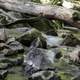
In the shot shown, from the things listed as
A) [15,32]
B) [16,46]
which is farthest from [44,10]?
[16,46]

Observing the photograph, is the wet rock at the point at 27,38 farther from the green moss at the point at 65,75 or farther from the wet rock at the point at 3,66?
the green moss at the point at 65,75

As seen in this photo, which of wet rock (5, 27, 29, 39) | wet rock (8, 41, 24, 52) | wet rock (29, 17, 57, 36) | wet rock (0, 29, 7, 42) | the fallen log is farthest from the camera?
wet rock (29, 17, 57, 36)

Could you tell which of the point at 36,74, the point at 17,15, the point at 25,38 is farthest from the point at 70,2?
the point at 36,74

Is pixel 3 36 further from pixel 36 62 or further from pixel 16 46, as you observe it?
pixel 36 62

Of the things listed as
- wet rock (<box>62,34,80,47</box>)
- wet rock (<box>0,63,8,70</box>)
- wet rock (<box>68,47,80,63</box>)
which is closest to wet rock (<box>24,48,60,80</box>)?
wet rock (<box>0,63,8,70</box>)

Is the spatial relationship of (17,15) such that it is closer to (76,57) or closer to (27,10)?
(27,10)

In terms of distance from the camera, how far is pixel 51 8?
786 cm

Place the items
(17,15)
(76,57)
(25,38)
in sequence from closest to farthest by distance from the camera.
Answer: (76,57) → (25,38) → (17,15)

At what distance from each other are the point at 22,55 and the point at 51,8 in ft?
9.72

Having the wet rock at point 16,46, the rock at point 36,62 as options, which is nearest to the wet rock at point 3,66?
the rock at point 36,62

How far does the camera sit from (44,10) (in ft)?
26.2

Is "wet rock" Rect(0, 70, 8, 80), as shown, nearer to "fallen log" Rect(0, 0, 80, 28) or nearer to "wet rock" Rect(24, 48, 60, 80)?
"wet rock" Rect(24, 48, 60, 80)

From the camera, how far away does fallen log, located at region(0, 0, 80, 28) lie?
24.2 ft

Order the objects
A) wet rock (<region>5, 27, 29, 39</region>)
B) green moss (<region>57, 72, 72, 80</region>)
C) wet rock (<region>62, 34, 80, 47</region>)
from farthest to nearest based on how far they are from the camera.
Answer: wet rock (<region>5, 27, 29, 39</region>) < wet rock (<region>62, 34, 80, 47</region>) < green moss (<region>57, 72, 72, 80</region>)
